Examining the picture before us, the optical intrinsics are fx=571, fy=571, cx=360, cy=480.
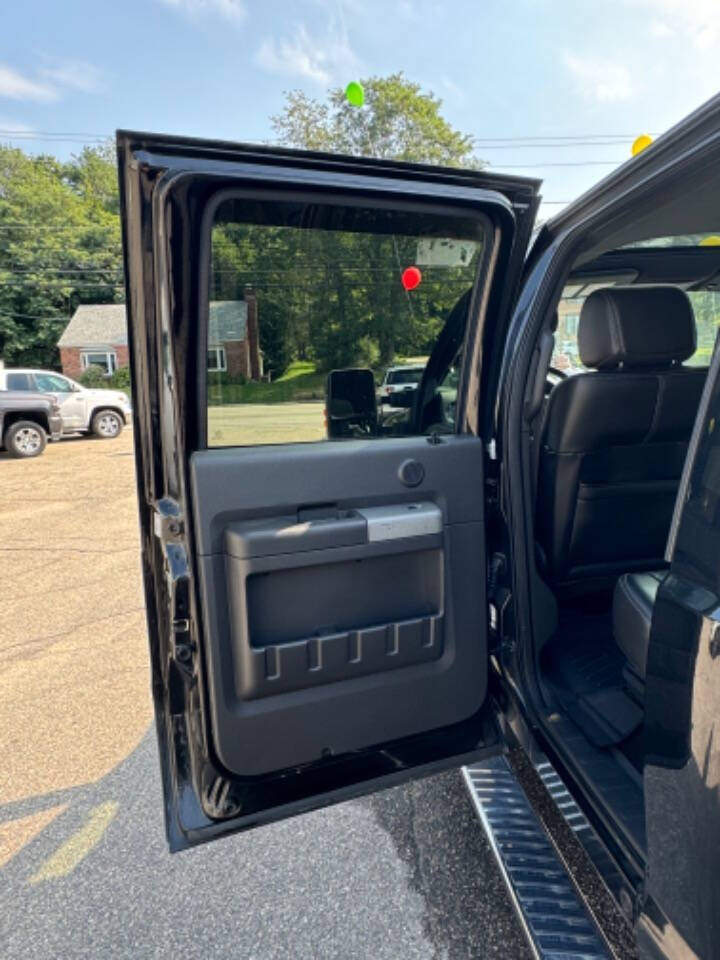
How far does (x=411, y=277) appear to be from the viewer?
1.50 m

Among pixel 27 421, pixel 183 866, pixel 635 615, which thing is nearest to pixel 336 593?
pixel 635 615

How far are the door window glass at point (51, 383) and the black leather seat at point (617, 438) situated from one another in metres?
11.6

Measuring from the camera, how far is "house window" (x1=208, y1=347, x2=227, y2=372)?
1341 mm

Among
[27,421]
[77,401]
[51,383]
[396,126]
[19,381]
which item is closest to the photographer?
[27,421]

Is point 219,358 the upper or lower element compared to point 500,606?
upper

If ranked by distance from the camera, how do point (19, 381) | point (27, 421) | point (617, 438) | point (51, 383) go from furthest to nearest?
point (51, 383) → point (19, 381) → point (27, 421) → point (617, 438)

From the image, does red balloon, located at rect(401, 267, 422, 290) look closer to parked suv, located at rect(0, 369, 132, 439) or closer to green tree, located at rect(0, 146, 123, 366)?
parked suv, located at rect(0, 369, 132, 439)

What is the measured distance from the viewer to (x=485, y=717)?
5.67 feet

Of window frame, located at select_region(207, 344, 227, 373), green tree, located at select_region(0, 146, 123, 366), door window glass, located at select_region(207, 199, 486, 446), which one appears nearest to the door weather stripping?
door window glass, located at select_region(207, 199, 486, 446)

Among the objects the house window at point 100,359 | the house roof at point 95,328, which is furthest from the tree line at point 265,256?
the house window at point 100,359

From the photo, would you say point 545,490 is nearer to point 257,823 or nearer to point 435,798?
point 435,798

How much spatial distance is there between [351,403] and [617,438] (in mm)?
1039

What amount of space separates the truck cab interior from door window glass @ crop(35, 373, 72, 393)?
37.9ft

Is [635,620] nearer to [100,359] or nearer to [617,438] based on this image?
[617,438]
